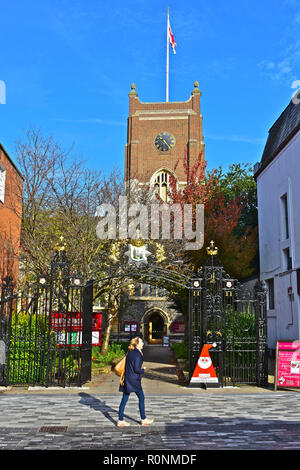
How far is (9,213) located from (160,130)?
114 feet

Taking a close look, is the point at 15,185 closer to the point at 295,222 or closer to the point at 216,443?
the point at 295,222

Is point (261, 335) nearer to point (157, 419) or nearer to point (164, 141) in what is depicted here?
point (157, 419)

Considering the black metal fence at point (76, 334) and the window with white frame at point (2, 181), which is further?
the window with white frame at point (2, 181)

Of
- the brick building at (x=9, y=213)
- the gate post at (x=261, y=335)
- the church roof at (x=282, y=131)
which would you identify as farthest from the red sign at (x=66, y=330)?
the church roof at (x=282, y=131)

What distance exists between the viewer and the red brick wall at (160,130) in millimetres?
50219

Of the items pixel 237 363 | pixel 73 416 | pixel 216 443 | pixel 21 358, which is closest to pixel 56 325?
pixel 21 358

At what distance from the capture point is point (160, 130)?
51219 mm

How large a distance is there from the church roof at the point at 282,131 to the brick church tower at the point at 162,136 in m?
24.1

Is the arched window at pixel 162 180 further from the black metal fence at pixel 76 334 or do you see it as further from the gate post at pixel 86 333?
the black metal fence at pixel 76 334

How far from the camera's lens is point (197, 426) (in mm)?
7633

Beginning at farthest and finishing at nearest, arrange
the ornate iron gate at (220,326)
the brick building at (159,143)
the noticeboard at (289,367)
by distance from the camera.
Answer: the brick building at (159,143) < the ornate iron gate at (220,326) < the noticeboard at (289,367)

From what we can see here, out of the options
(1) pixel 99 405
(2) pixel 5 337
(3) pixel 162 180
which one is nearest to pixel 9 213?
(2) pixel 5 337

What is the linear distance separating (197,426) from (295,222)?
13479mm

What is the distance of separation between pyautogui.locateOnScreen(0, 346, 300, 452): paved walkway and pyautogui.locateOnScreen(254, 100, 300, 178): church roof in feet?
41.5
